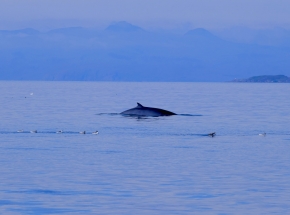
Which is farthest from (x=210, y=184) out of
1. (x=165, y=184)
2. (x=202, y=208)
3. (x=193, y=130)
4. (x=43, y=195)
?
(x=193, y=130)

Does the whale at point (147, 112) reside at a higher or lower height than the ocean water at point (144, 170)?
higher

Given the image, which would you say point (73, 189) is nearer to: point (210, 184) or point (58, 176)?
point (58, 176)

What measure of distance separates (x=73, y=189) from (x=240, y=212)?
18.7 ft

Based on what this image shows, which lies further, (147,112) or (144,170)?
(147,112)

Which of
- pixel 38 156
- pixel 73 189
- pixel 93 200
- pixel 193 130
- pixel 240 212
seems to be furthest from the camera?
pixel 193 130

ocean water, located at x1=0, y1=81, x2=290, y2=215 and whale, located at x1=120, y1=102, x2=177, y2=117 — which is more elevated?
whale, located at x1=120, y1=102, x2=177, y2=117

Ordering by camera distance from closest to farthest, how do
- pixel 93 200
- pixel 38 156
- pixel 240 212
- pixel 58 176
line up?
pixel 240 212
pixel 93 200
pixel 58 176
pixel 38 156

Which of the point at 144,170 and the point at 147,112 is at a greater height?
the point at 147,112

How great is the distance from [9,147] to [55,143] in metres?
2.82

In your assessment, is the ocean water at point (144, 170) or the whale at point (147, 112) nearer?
the ocean water at point (144, 170)

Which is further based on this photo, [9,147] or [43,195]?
[9,147]

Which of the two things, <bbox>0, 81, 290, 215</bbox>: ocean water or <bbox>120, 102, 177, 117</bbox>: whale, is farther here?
<bbox>120, 102, 177, 117</bbox>: whale

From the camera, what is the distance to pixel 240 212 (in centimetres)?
2156

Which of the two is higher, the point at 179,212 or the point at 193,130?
the point at 193,130
